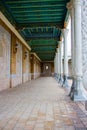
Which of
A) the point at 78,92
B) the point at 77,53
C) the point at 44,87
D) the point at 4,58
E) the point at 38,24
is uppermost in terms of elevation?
the point at 38,24

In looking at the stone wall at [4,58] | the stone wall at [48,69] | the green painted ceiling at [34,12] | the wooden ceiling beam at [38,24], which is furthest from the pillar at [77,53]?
the stone wall at [48,69]

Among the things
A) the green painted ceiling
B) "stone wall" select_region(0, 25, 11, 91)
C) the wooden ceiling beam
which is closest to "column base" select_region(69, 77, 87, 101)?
"stone wall" select_region(0, 25, 11, 91)

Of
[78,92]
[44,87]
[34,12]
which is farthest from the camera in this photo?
[44,87]

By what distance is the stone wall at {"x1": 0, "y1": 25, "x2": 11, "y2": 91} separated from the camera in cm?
1002

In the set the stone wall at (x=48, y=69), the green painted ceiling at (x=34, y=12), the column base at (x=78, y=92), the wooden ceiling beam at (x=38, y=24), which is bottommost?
the column base at (x=78, y=92)

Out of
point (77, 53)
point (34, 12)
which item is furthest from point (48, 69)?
point (77, 53)

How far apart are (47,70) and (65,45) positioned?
33.8 meters

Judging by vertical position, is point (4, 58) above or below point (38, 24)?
below

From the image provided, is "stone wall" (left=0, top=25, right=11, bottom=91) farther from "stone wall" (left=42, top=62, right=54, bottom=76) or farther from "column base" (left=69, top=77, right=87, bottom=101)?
"stone wall" (left=42, top=62, right=54, bottom=76)

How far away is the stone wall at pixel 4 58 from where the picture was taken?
10023 millimetres

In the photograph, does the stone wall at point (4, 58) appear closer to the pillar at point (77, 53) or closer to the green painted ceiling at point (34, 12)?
the green painted ceiling at point (34, 12)

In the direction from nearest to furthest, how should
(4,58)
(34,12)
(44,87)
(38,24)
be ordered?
(4,58)
(34,12)
(44,87)
(38,24)

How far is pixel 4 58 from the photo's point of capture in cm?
1065

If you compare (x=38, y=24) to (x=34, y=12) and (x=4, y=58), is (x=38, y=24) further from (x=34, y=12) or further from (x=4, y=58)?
(x=4, y=58)
